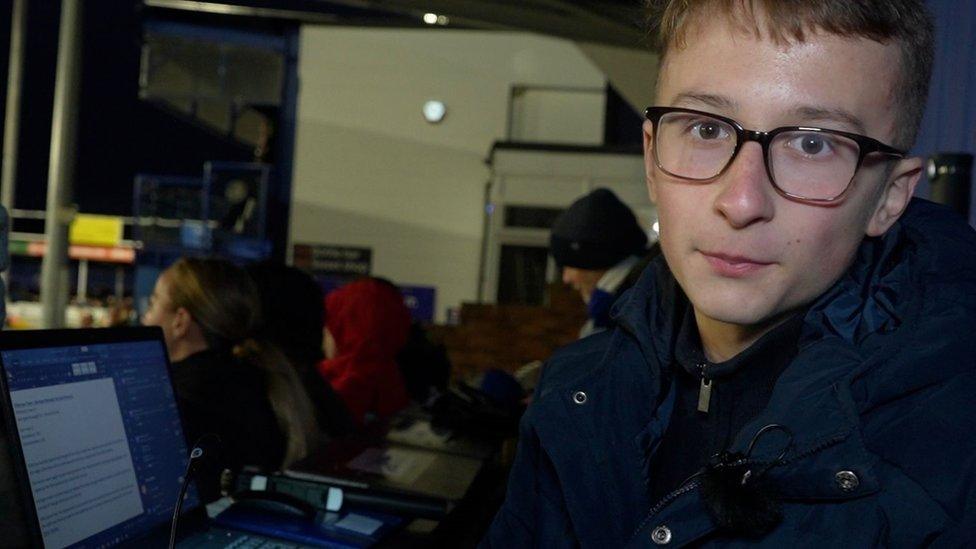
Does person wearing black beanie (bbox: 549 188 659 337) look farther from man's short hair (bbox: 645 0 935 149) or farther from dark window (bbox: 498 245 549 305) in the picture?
dark window (bbox: 498 245 549 305)

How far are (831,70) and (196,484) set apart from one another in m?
1.31

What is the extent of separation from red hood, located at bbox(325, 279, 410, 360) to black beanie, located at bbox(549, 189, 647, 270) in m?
1.11

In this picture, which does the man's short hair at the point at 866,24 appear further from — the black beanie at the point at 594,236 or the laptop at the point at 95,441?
the black beanie at the point at 594,236

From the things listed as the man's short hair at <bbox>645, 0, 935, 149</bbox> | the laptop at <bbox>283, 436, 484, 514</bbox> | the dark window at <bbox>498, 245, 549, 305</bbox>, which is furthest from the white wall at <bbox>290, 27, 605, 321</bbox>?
the man's short hair at <bbox>645, 0, 935, 149</bbox>

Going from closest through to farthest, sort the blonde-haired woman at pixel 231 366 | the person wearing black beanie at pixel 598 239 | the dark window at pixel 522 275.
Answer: the blonde-haired woman at pixel 231 366 < the person wearing black beanie at pixel 598 239 < the dark window at pixel 522 275

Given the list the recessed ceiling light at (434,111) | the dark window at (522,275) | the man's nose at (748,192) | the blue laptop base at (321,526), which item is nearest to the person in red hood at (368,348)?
the blue laptop base at (321,526)

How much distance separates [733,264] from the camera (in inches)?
47.3

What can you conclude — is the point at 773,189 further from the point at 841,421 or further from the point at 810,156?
the point at 841,421

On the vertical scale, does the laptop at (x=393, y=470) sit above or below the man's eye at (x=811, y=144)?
below

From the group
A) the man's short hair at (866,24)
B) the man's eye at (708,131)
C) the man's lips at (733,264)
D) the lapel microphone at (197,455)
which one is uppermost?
the man's short hair at (866,24)

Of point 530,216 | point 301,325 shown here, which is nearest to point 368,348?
point 301,325

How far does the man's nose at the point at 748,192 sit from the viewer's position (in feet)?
3.76

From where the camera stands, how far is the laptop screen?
4.38 ft

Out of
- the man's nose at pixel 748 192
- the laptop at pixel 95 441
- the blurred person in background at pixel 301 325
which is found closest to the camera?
the man's nose at pixel 748 192
